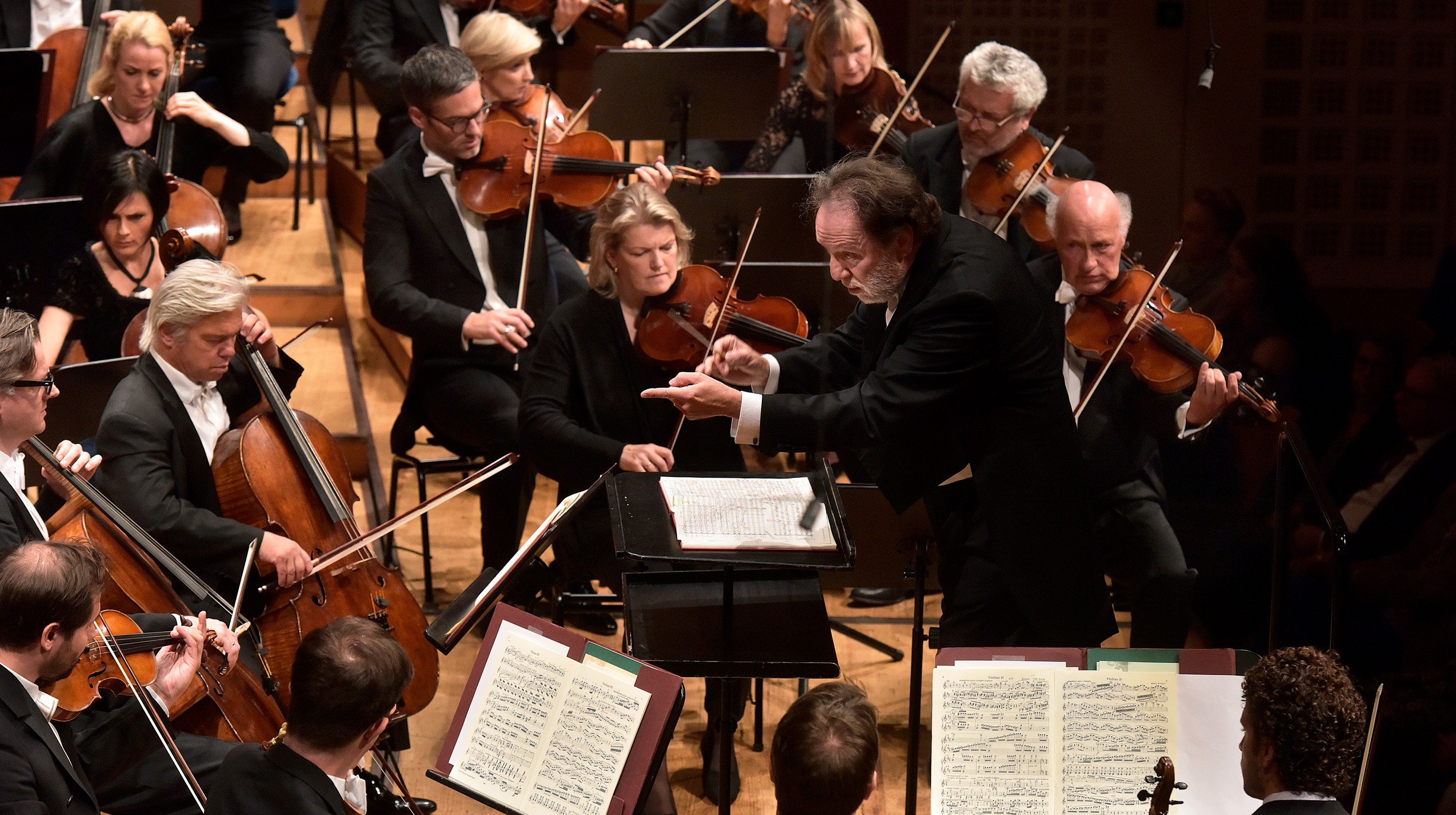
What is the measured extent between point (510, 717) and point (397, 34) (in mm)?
3253

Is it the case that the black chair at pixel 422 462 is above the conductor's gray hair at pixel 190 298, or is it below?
below

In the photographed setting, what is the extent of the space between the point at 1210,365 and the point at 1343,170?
1.85 meters

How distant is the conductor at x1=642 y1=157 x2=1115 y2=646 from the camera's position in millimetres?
2545

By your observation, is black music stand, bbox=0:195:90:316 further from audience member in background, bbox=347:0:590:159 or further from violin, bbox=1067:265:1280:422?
violin, bbox=1067:265:1280:422

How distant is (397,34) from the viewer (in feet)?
16.1

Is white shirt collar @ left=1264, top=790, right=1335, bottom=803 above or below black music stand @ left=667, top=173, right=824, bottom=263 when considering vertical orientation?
below

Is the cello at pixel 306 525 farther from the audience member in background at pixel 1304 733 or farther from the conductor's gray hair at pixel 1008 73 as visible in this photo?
the conductor's gray hair at pixel 1008 73

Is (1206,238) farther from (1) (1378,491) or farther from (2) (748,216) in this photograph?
(2) (748,216)

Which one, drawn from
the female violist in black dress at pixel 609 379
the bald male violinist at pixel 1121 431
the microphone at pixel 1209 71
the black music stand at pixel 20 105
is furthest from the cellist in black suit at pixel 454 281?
the microphone at pixel 1209 71

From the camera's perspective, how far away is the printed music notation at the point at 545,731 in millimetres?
2211

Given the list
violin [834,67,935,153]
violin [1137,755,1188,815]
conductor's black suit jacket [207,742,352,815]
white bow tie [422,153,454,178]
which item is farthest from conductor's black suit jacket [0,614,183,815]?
violin [834,67,935,153]

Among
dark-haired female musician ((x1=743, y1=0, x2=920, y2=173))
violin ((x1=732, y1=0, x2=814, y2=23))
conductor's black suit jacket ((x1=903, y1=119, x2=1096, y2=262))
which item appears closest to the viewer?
conductor's black suit jacket ((x1=903, y1=119, x2=1096, y2=262))

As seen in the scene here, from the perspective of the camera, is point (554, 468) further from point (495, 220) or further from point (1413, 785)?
point (1413, 785)

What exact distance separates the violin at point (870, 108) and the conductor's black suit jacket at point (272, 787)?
2.62 m
